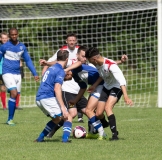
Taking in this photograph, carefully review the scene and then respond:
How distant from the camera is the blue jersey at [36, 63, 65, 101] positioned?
8.94m

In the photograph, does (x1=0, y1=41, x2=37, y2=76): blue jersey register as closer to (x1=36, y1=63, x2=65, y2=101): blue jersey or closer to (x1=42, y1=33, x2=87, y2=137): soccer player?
(x1=42, y1=33, x2=87, y2=137): soccer player

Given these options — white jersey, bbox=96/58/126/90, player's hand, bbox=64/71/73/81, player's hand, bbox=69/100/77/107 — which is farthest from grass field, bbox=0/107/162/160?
player's hand, bbox=64/71/73/81

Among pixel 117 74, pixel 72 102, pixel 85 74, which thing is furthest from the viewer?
pixel 72 102

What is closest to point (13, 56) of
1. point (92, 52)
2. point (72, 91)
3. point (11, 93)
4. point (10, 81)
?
point (10, 81)

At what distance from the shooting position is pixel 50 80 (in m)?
9.03

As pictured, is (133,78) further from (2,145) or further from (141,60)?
(2,145)

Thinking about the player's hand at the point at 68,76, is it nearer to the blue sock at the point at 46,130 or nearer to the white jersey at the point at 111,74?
the white jersey at the point at 111,74

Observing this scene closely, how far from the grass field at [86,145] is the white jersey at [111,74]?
34.5 inches

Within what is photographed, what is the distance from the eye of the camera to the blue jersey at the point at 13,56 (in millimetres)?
12992

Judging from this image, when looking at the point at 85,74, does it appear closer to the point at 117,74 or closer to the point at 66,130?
the point at 117,74

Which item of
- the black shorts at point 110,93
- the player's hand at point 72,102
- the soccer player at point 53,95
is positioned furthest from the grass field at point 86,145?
the black shorts at point 110,93

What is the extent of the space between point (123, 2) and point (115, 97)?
7464 millimetres

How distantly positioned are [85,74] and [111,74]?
0.67m

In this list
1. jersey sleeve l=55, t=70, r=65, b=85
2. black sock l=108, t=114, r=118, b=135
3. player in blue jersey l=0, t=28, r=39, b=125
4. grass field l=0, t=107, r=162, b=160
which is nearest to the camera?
grass field l=0, t=107, r=162, b=160
